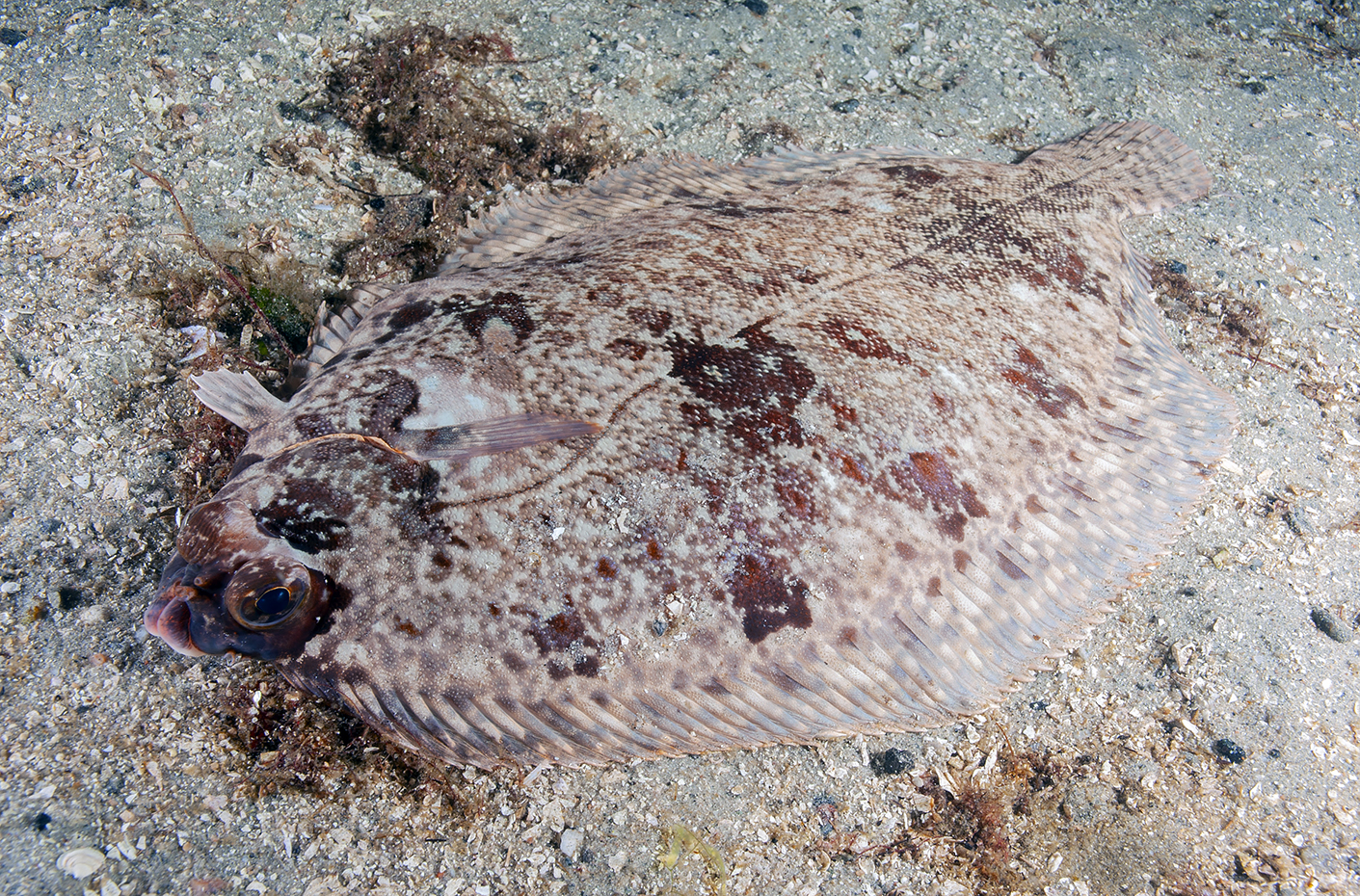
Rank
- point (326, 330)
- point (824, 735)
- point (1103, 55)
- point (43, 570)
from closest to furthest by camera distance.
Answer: point (824, 735) → point (43, 570) → point (326, 330) → point (1103, 55)

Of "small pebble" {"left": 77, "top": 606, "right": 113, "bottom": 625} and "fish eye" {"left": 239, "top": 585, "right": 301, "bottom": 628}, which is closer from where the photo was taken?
"fish eye" {"left": 239, "top": 585, "right": 301, "bottom": 628}

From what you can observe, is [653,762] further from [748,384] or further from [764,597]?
[748,384]

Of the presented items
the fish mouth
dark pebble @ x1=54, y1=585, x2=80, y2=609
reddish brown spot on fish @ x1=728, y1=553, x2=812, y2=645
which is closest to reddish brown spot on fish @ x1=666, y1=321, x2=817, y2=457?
reddish brown spot on fish @ x1=728, y1=553, x2=812, y2=645

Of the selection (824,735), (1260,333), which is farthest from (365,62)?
(1260,333)

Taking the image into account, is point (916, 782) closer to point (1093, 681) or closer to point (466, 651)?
point (1093, 681)

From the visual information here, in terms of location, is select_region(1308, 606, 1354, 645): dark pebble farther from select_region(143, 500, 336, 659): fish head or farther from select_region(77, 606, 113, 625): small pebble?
select_region(77, 606, 113, 625): small pebble
